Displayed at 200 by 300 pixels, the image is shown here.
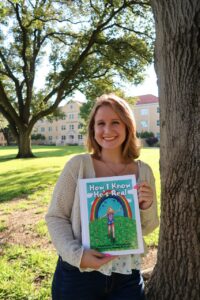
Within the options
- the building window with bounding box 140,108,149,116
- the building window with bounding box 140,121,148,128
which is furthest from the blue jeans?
the building window with bounding box 140,108,149,116

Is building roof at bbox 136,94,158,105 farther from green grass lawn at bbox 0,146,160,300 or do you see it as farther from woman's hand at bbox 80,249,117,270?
woman's hand at bbox 80,249,117,270

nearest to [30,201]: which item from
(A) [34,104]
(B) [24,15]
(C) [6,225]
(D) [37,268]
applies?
(C) [6,225]

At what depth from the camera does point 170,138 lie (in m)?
2.38

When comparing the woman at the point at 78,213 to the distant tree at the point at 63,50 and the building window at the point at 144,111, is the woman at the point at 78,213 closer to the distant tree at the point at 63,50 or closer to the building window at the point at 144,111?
the distant tree at the point at 63,50

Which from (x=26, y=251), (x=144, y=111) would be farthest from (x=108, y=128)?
(x=144, y=111)

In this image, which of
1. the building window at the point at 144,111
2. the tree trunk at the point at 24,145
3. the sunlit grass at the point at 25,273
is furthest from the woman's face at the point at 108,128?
the building window at the point at 144,111

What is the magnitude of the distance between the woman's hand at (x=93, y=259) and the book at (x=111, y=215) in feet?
0.12

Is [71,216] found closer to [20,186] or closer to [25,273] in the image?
[25,273]

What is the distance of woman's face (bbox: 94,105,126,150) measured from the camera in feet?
7.18

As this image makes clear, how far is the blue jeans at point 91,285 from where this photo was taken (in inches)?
82.8

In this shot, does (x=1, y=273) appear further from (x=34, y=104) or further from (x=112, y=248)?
(x=34, y=104)

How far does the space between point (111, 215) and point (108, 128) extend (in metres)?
0.57

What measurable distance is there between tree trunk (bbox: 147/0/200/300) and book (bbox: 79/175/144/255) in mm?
461

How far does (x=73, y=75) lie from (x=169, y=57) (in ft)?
68.1
